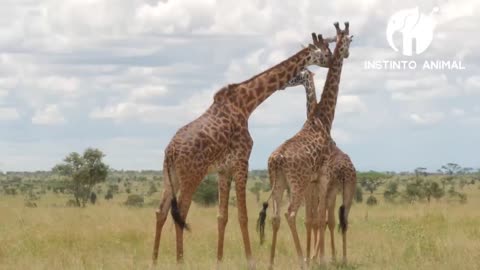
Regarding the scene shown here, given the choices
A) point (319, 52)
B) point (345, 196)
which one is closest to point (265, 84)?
point (319, 52)

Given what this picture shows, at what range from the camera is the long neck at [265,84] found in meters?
11.6

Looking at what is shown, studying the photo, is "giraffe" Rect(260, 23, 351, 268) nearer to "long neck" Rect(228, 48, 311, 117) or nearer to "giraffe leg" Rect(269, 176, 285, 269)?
"giraffe leg" Rect(269, 176, 285, 269)

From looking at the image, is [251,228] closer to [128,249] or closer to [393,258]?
[128,249]

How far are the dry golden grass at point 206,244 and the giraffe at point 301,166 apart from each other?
81 centimetres

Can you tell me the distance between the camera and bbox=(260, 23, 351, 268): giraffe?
11250mm

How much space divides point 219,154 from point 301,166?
120 centimetres

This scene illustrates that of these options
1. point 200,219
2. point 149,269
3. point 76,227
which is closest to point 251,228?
point 200,219

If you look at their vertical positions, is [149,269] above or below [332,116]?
below

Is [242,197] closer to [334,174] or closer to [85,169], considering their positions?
[334,174]

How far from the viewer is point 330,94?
12.6m

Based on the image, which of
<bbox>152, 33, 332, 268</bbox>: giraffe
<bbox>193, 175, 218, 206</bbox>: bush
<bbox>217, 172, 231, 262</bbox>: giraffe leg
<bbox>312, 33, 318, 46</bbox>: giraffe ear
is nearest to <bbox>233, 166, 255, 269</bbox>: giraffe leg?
<bbox>152, 33, 332, 268</bbox>: giraffe

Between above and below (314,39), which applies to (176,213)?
below

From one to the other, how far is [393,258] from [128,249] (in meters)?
4.79

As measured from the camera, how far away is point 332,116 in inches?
495
